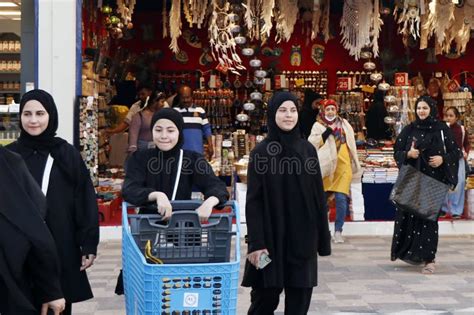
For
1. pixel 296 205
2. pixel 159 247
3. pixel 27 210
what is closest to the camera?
pixel 27 210

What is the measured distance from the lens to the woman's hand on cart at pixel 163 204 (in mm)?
4387

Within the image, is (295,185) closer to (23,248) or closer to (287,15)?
(23,248)

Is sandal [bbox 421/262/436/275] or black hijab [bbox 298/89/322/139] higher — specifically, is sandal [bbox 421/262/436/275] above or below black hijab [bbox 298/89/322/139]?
below

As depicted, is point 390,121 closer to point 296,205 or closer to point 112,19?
point 112,19

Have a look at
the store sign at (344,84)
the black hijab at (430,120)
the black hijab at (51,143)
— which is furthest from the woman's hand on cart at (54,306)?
the store sign at (344,84)

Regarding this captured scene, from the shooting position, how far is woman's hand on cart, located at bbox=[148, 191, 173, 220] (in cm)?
439

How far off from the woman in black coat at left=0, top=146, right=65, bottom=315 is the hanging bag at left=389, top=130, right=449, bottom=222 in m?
4.79

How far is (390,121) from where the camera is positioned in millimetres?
12461

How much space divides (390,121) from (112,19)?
418 cm

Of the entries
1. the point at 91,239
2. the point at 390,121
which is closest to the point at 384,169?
the point at 390,121

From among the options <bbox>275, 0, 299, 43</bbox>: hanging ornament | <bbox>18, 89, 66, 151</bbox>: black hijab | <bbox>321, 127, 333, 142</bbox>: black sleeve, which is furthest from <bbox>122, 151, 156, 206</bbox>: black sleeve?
<bbox>275, 0, 299, 43</bbox>: hanging ornament

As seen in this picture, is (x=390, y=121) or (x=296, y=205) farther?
(x=390, y=121)

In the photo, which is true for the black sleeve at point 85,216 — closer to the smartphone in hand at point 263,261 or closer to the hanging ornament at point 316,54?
the smartphone in hand at point 263,261

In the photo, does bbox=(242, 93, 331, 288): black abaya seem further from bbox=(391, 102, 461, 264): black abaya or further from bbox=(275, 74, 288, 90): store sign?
bbox=(275, 74, 288, 90): store sign
